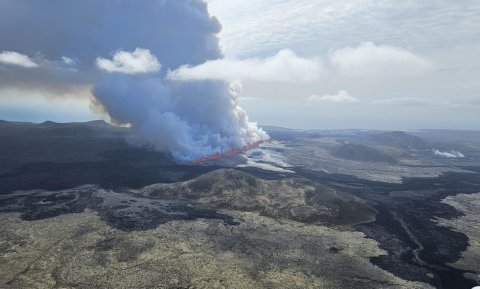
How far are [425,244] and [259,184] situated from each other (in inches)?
1426

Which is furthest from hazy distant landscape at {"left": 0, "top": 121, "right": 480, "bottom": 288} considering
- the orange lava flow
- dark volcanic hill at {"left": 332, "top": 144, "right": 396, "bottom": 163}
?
dark volcanic hill at {"left": 332, "top": 144, "right": 396, "bottom": 163}

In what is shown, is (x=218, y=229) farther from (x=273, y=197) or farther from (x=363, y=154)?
(x=363, y=154)

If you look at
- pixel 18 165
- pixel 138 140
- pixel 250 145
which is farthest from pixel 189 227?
pixel 250 145

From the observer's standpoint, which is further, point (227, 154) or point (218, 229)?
point (227, 154)

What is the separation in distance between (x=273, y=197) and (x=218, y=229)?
2228 cm

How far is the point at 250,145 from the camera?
194000 mm

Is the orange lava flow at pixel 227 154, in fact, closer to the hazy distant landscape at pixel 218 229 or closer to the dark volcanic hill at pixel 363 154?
the hazy distant landscape at pixel 218 229

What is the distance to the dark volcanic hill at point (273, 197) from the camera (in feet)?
235

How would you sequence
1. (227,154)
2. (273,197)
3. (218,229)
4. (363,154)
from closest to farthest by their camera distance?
(218,229)
(273,197)
(227,154)
(363,154)

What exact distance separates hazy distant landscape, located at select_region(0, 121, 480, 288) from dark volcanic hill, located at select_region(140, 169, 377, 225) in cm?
33

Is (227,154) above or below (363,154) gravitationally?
above

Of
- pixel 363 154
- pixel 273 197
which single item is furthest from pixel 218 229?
pixel 363 154

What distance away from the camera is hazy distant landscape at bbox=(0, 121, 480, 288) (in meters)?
44.0

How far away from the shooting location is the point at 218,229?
6028 cm
